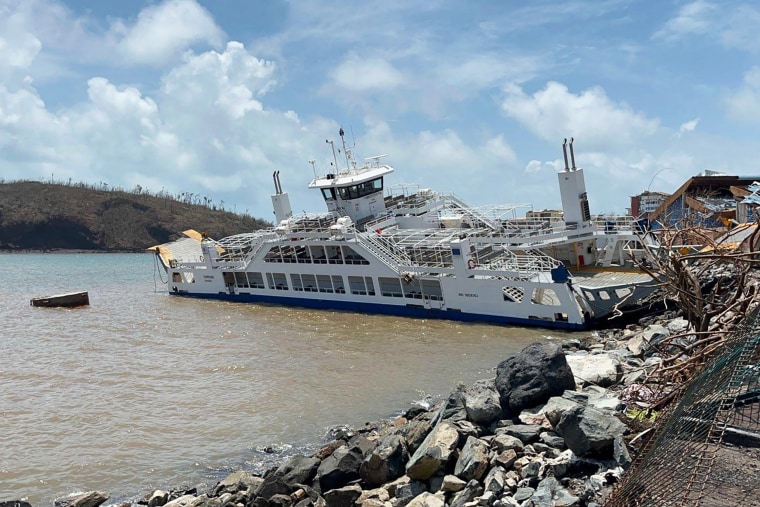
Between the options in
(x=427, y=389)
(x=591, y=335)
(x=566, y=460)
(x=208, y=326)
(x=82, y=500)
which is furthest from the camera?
(x=208, y=326)

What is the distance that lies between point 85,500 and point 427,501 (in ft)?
21.7

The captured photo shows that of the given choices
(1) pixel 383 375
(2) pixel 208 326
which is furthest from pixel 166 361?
(1) pixel 383 375

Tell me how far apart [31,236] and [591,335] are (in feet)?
296

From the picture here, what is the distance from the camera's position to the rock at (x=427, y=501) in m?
8.55

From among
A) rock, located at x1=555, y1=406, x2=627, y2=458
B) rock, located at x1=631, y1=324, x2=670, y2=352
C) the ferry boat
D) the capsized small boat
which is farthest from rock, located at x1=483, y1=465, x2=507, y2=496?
the capsized small boat

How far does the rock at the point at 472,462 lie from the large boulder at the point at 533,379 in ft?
4.73

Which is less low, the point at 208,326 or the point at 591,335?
the point at 208,326

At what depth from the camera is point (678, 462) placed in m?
6.12

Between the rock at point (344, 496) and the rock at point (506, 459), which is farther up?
the rock at point (506, 459)

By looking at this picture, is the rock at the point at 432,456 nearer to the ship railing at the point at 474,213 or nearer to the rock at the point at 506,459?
the rock at the point at 506,459

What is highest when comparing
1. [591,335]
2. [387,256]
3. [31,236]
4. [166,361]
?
[31,236]

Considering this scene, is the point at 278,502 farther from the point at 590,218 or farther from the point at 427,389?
the point at 590,218

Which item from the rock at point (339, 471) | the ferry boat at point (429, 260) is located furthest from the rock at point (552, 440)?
the ferry boat at point (429, 260)

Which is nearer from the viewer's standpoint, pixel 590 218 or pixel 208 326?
pixel 590 218
